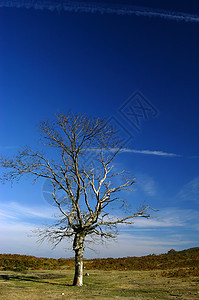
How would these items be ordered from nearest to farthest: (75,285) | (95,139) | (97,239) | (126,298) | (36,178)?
(126,298) < (75,285) < (97,239) < (36,178) < (95,139)

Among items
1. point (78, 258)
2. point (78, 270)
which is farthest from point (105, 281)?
point (78, 258)

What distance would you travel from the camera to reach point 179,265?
102 ft

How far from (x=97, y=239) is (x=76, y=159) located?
20.3ft

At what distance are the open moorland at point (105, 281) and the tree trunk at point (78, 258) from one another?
24.7 inches

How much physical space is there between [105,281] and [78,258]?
4853mm

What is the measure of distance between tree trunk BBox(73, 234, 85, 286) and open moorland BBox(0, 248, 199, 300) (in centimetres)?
63

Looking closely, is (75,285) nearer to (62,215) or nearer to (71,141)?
(62,215)

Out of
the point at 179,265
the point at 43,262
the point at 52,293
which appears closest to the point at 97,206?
the point at 52,293

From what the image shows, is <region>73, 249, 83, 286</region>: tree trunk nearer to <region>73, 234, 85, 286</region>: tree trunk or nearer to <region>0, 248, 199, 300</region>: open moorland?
<region>73, 234, 85, 286</region>: tree trunk

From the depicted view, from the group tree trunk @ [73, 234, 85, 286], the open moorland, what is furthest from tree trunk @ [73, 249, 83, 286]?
the open moorland

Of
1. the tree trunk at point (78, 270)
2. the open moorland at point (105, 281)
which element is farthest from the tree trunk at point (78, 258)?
the open moorland at point (105, 281)

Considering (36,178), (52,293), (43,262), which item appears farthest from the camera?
(43,262)

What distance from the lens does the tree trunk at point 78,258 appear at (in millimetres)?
17594

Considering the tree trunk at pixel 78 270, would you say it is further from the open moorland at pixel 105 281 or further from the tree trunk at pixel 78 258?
the open moorland at pixel 105 281
